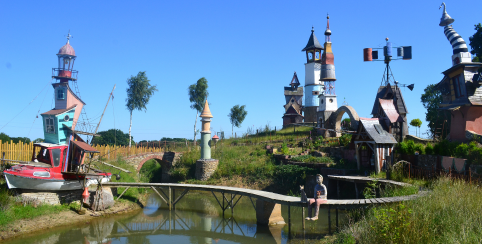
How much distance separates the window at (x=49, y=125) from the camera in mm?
21691

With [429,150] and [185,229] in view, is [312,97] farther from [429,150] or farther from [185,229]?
[185,229]

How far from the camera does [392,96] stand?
22.9 meters

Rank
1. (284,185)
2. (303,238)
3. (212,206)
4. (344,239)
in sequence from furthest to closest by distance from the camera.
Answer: (284,185)
(212,206)
(303,238)
(344,239)

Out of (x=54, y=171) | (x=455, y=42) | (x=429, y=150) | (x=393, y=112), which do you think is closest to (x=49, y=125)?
(x=54, y=171)

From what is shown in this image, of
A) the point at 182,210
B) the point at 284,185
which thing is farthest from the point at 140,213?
the point at 284,185

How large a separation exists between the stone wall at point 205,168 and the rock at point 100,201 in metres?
8.86

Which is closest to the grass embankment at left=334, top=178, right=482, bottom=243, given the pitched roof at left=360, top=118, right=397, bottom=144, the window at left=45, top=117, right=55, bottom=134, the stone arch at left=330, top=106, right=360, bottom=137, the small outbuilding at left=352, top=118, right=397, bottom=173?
the small outbuilding at left=352, top=118, right=397, bottom=173

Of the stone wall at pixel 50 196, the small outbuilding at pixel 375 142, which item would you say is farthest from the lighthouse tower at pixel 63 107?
the small outbuilding at pixel 375 142

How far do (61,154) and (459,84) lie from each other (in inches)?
833

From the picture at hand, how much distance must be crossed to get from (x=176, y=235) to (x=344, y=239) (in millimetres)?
7905

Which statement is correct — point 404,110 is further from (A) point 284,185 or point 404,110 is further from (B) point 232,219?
(B) point 232,219

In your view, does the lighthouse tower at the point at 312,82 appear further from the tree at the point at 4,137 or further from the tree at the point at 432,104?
the tree at the point at 4,137

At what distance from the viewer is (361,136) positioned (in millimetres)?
20094

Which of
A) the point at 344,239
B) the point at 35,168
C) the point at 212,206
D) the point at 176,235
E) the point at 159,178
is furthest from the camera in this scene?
the point at 159,178
